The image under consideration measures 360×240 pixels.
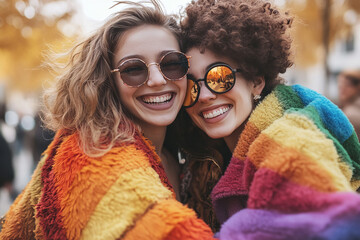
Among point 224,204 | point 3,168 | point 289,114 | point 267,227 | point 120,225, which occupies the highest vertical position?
point 289,114

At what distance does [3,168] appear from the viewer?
494 centimetres

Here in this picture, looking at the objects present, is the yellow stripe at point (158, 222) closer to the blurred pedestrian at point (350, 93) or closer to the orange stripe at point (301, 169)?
the orange stripe at point (301, 169)

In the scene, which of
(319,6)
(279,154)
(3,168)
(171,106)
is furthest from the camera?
(319,6)

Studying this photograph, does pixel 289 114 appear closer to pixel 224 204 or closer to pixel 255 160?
pixel 255 160

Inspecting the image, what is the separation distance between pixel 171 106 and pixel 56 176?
0.99m

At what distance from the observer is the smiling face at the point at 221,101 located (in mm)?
2396

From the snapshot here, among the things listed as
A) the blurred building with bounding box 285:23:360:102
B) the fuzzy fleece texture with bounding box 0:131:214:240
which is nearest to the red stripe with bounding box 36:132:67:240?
the fuzzy fleece texture with bounding box 0:131:214:240

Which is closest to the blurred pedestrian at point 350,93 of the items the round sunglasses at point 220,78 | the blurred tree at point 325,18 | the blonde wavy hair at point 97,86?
the round sunglasses at point 220,78

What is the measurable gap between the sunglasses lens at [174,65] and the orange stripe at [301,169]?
3.23ft

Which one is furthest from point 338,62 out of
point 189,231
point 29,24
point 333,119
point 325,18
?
point 189,231

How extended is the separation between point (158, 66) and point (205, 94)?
16.2 inches

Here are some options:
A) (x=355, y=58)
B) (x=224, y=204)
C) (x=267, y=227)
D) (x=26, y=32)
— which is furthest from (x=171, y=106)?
(x=355, y=58)

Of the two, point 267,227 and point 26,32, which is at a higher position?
point 26,32

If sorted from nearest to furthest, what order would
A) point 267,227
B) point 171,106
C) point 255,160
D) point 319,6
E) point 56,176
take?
point 267,227 → point 255,160 → point 56,176 → point 171,106 → point 319,6
